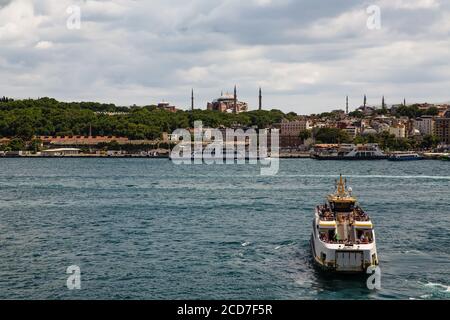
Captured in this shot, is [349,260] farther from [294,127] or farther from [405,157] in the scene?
[294,127]

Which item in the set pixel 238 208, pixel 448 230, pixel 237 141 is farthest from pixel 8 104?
pixel 448 230

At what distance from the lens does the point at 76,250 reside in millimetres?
21844

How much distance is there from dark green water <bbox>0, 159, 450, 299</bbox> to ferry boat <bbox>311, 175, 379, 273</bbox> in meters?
0.52

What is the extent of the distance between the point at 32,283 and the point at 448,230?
15.4m

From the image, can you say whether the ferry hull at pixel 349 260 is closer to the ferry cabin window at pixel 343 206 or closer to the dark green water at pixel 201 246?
A: the dark green water at pixel 201 246

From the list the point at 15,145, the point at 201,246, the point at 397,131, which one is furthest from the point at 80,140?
the point at 201,246

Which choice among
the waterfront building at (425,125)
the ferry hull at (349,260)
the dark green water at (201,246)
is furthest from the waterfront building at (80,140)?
the ferry hull at (349,260)

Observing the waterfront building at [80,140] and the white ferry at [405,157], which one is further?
the waterfront building at [80,140]

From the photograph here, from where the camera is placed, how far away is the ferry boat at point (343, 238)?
1703cm

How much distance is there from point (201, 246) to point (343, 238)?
5497mm

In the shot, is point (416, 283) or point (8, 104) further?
point (8, 104)

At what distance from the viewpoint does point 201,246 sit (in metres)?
22.2

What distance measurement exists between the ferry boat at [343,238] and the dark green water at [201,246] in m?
0.52
